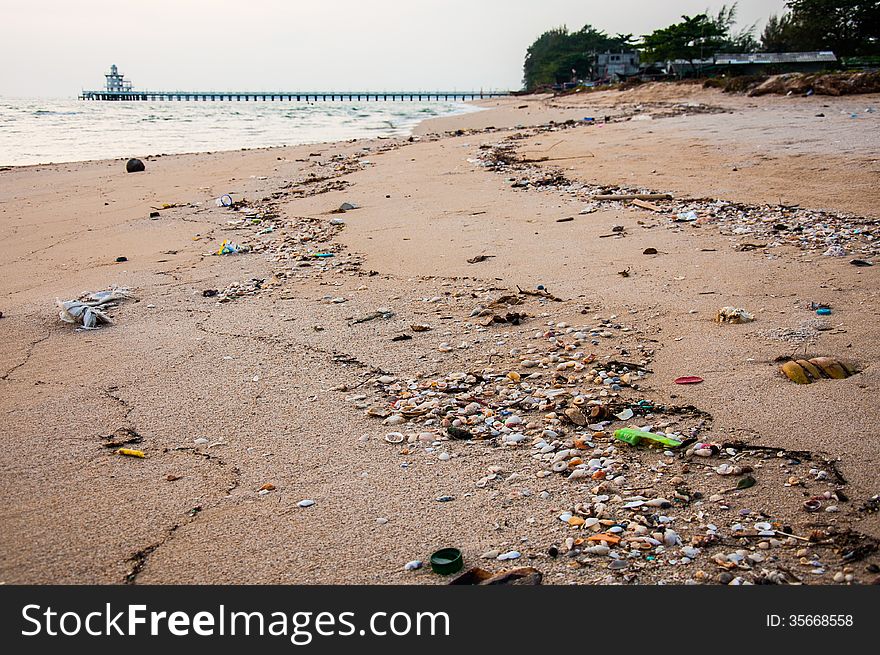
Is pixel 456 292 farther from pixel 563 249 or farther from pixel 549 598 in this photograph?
pixel 549 598

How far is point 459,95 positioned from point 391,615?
11306cm

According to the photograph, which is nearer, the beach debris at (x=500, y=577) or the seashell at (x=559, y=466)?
the beach debris at (x=500, y=577)

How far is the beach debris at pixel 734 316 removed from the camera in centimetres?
391

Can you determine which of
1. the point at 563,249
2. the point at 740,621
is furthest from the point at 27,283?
the point at 740,621

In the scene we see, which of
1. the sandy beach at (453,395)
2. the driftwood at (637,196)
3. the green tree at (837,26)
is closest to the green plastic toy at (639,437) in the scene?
the sandy beach at (453,395)

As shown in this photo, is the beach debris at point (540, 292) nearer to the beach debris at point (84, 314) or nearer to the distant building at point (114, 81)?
the beach debris at point (84, 314)

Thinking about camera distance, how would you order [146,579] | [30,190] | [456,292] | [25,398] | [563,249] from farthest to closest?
1. [30,190]
2. [563,249]
3. [456,292]
4. [25,398]
5. [146,579]

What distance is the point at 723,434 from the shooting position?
111 inches

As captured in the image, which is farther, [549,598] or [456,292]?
[456,292]

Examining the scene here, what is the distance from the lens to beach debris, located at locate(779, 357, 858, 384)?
3127mm

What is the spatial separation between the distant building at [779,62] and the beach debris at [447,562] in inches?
1750

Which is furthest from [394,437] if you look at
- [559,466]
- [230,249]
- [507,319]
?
[230,249]

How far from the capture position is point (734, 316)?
3.92 m

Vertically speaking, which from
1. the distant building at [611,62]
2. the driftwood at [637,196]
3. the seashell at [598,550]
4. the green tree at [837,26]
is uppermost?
the distant building at [611,62]
